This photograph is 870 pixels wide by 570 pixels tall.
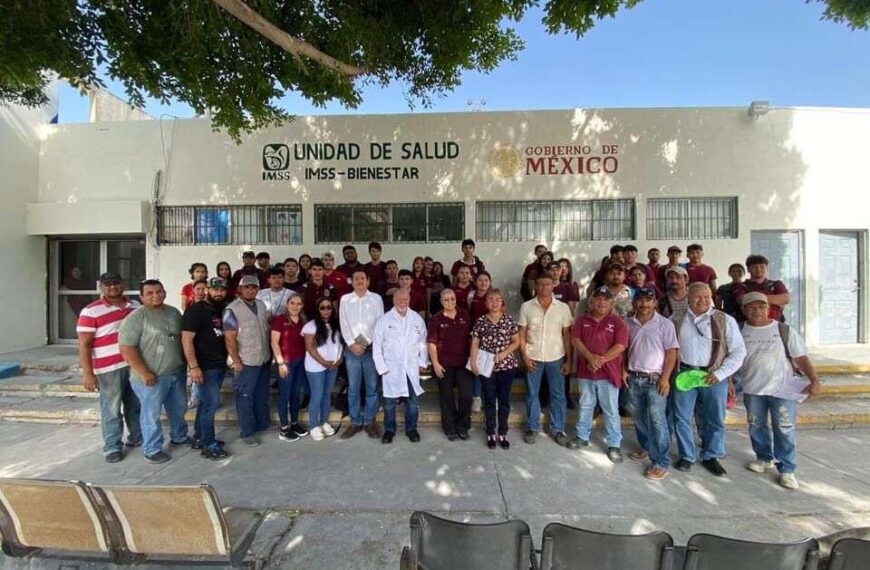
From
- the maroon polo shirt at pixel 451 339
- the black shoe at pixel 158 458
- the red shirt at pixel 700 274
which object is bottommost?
the black shoe at pixel 158 458

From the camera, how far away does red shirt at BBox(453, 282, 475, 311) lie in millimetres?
5008

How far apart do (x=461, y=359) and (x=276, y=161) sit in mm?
5746

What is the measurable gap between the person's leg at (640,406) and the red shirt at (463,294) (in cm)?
196

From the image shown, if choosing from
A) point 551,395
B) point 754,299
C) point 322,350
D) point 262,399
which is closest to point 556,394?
point 551,395

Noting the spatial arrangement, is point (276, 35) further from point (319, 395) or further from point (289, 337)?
point (319, 395)

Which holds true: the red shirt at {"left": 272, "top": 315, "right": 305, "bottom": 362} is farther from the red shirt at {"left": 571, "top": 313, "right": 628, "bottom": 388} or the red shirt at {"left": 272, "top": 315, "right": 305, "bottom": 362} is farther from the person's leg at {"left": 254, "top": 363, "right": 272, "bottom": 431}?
the red shirt at {"left": 571, "top": 313, "right": 628, "bottom": 388}

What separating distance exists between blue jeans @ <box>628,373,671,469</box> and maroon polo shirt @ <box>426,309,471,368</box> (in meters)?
1.64

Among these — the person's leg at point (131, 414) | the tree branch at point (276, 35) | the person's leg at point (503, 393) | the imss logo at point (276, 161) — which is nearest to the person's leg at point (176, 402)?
the person's leg at point (131, 414)

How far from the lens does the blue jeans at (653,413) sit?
12.2 feet

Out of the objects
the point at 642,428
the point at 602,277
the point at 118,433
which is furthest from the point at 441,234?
the point at 118,433

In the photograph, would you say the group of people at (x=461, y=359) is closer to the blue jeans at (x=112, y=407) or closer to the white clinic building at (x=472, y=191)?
the blue jeans at (x=112, y=407)

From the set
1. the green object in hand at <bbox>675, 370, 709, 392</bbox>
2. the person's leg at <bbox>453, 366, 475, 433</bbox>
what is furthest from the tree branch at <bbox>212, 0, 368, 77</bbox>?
the green object in hand at <bbox>675, 370, 709, 392</bbox>

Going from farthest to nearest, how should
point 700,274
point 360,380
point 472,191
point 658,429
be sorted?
point 472,191, point 700,274, point 360,380, point 658,429

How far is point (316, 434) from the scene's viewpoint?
4.53 m
